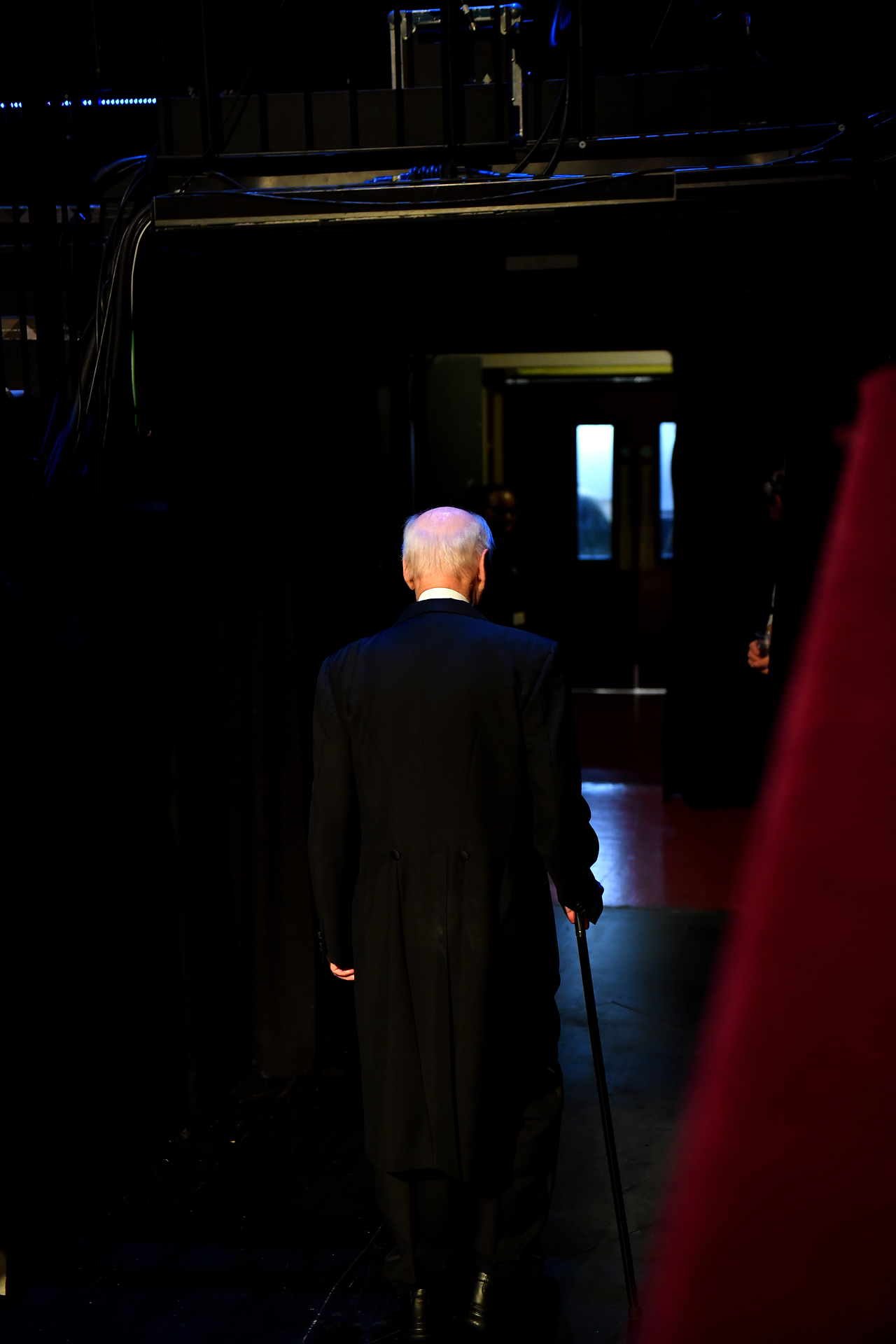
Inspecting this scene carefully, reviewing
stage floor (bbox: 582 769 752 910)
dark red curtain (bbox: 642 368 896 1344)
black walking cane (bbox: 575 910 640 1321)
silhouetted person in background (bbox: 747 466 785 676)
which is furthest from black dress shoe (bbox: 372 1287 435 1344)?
silhouetted person in background (bbox: 747 466 785 676)

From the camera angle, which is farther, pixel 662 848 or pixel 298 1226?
pixel 662 848

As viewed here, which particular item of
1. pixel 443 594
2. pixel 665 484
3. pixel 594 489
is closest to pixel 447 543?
pixel 443 594

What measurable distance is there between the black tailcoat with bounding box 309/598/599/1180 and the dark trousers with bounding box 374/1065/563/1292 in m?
0.08

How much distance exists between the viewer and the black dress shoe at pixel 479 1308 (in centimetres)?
251

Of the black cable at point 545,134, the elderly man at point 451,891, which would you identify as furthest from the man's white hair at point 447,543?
the black cable at point 545,134

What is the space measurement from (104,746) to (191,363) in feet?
3.93

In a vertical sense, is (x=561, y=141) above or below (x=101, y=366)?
above

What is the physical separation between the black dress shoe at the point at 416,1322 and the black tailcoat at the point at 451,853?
1.04 feet

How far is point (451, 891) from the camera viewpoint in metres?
2.39

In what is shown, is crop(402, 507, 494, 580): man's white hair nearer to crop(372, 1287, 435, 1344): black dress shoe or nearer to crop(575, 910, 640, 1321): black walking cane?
crop(575, 910, 640, 1321): black walking cane

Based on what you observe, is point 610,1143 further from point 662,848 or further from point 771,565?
point 771,565

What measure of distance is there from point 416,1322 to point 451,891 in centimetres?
102

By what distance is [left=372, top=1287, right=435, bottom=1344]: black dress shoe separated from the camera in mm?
2498

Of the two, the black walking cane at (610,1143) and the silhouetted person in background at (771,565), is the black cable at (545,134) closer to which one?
the black walking cane at (610,1143)
